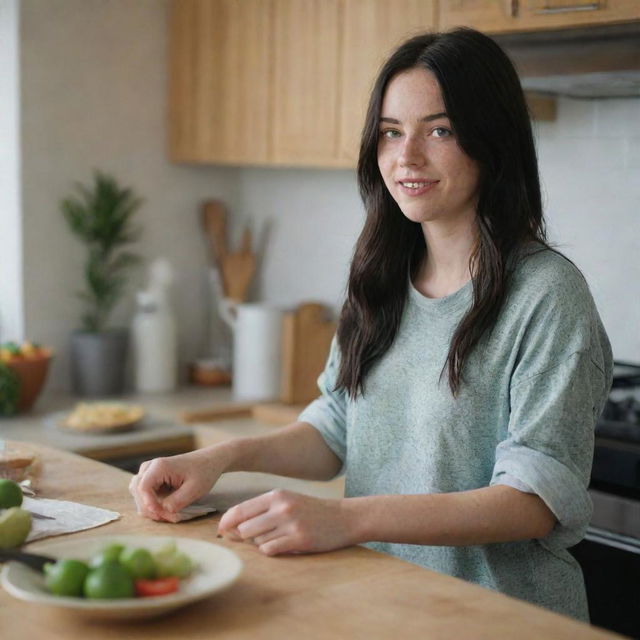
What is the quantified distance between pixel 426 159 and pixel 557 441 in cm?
47

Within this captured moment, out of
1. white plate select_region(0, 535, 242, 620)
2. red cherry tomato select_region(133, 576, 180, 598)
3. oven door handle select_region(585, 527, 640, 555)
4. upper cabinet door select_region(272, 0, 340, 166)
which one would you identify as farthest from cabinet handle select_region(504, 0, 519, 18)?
red cherry tomato select_region(133, 576, 180, 598)

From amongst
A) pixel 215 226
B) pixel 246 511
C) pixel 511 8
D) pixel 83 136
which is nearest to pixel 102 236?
pixel 83 136

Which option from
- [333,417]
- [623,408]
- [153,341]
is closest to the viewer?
[333,417]

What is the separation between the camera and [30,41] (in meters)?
3.26

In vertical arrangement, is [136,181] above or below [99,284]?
above

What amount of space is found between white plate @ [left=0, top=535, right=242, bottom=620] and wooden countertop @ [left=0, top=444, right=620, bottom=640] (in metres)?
0.03

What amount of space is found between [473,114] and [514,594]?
0.71 meters

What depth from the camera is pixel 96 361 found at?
11.2 ft

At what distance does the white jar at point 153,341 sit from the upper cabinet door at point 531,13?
1.38 metres

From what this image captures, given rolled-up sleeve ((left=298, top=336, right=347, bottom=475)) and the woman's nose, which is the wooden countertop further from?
the woman's nose

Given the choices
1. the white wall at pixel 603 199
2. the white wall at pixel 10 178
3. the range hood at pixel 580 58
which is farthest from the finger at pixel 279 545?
the white wall at pixel 10 178

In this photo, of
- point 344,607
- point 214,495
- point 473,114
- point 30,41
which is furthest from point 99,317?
point 344,607

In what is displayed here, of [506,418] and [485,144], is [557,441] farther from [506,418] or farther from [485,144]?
[485,144]

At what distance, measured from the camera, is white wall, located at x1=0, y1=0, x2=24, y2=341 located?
3252mm
